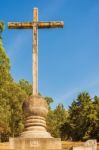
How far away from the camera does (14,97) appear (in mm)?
44312

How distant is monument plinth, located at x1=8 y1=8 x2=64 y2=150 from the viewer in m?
12.6

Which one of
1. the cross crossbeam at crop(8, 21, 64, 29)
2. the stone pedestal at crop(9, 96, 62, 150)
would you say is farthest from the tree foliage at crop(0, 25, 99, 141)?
the stone pedestal at crop(9, 96, 62, 150)

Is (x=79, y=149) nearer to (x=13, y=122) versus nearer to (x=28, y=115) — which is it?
(x=28, y=115)

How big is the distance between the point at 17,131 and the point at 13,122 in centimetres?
145

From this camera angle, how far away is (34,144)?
12.6 m

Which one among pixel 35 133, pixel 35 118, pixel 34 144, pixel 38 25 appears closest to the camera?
pixel 34 144

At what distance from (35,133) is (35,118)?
1.95 ft

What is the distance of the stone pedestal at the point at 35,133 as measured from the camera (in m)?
12.6

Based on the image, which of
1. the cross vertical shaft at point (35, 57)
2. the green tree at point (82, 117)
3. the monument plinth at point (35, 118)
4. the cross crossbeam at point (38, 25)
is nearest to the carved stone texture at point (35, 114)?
the monument plinth at point (35, 118)

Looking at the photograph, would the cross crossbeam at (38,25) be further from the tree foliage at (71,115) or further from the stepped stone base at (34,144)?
the tree foliage at (71,115)

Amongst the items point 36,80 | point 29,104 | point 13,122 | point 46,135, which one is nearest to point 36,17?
point 36,80

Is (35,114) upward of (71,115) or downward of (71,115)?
downward

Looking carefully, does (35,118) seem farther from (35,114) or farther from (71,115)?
(71,115)

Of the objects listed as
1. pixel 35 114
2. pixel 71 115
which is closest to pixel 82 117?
pixel 71 115
